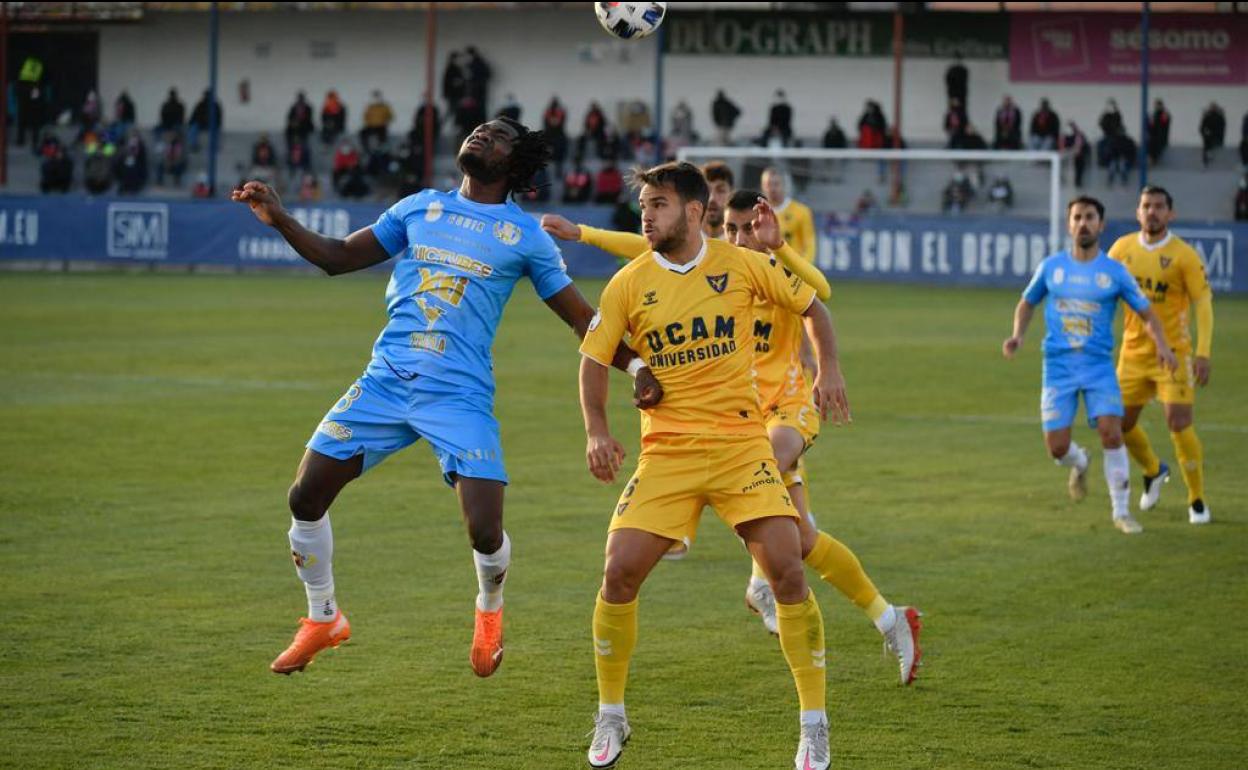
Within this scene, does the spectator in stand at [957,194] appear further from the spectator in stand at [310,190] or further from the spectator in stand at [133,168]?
the spectator in stand at [133,168]

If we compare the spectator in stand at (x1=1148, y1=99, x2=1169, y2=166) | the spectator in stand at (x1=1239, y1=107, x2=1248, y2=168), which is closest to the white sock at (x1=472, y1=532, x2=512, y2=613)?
the spectator in stand at (x1=1239, y1=107, x2=1248, y2=168)

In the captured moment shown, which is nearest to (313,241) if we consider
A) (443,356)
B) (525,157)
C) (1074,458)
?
(443,356)

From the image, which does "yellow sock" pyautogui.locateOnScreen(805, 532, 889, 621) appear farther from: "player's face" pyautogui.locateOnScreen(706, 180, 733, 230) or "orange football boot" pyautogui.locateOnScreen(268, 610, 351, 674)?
"player's face" pyautogui.locateOnScreen(706, 180, 733, 230)

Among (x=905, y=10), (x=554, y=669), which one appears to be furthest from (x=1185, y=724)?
(x=905, y=10)

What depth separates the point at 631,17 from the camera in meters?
11.5

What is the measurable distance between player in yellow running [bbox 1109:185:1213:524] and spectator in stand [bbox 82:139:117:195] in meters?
35.8

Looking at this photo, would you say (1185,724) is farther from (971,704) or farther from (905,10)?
(905,10)

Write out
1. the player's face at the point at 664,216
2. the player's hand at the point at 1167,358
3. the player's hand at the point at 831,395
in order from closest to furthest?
the player's face at the point at 664,216 < the player's hand at the point at 831,395 < the player's hand at the point at 1167,358

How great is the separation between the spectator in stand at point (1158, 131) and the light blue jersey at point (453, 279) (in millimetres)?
37169

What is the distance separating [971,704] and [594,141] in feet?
126

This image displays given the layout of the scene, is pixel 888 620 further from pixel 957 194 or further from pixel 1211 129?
pixel 1211 129

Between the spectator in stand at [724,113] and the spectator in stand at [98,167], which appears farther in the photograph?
the spectator in stand at [724,113]

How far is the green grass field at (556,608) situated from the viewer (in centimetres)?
693

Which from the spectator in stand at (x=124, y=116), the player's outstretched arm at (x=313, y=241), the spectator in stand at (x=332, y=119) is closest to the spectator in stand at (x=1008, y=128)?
the spectator in stand at (x=332, y=119)
